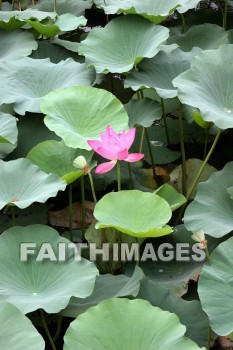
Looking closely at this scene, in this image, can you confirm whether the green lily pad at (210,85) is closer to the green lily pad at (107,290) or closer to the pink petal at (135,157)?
the pink petal at (135,157)

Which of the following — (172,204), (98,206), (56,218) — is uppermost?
(98,206)

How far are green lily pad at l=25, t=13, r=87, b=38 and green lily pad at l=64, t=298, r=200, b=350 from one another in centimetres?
136

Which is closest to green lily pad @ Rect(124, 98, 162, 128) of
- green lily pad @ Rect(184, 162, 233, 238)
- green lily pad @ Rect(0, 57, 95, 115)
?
green lily pad @ Rect(0, 57, 95, 115)

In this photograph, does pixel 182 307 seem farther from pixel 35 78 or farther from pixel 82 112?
pixel 35 78

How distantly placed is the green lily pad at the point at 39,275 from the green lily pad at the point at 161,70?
26.3 inches

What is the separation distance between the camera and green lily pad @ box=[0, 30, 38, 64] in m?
2.46

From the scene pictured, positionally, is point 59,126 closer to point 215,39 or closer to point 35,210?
point 35,210

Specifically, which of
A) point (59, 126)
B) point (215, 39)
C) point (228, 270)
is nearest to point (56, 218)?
point (59, 126)

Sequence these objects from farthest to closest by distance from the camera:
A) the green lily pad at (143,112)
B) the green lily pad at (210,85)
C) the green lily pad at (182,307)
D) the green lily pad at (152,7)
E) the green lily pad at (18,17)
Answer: the green lily pad at (18,17) → the green lily pad at (152,7) → the green lily pad at (143,112) → the green lily pad at (210,85) → the green lily pad at (182,307)

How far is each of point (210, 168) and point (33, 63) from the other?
696mm

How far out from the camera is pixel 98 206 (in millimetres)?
1657

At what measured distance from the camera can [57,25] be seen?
8.24 feet

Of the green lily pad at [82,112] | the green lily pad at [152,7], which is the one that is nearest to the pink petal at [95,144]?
the green lily pad at [82,112]

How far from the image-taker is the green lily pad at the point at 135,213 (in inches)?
63.9
